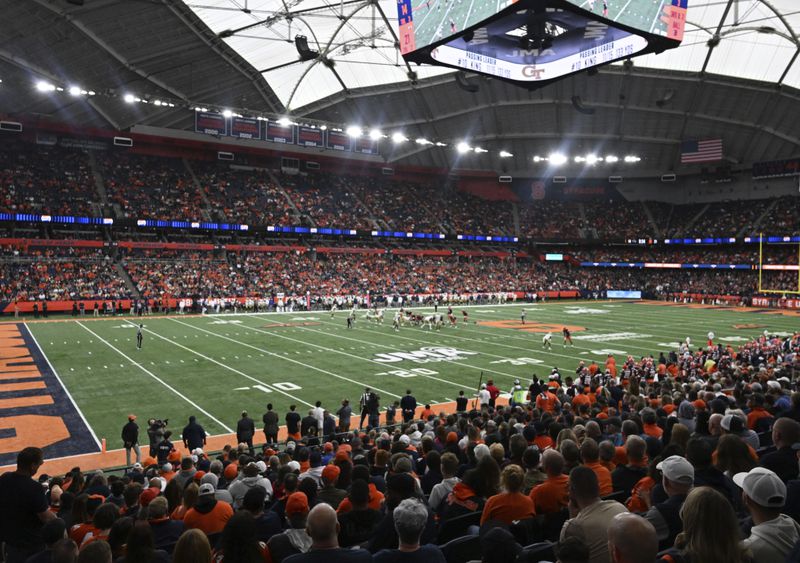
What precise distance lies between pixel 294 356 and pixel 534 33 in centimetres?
1710

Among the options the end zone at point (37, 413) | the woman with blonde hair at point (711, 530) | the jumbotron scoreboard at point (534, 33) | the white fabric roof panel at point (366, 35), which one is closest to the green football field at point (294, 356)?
the end zone at point (37, 413)

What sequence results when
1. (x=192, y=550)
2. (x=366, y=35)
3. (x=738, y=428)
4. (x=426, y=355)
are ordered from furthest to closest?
(x=366, y=35) → (x=426, y=355) → (x=738, y=428) → (x=192, y=550)

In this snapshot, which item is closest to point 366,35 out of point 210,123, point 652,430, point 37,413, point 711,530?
Answer: point 210,123

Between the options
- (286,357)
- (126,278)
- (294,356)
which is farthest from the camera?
(126,278)

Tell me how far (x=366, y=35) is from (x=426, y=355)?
1059 inches

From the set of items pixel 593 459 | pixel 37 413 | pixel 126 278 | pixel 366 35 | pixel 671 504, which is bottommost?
pixel 37 413

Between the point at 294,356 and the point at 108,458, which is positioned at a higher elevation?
the point at 294,356

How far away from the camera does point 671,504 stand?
4.54m

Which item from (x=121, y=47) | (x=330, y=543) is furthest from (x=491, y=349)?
(x=121, y=47)

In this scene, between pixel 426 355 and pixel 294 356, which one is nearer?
pixel 294 356

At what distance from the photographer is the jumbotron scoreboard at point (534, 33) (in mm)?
16422

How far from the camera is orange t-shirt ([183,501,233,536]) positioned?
5562 mm

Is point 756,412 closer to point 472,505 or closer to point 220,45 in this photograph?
point 472,505

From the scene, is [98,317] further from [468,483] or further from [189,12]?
[468,483]
